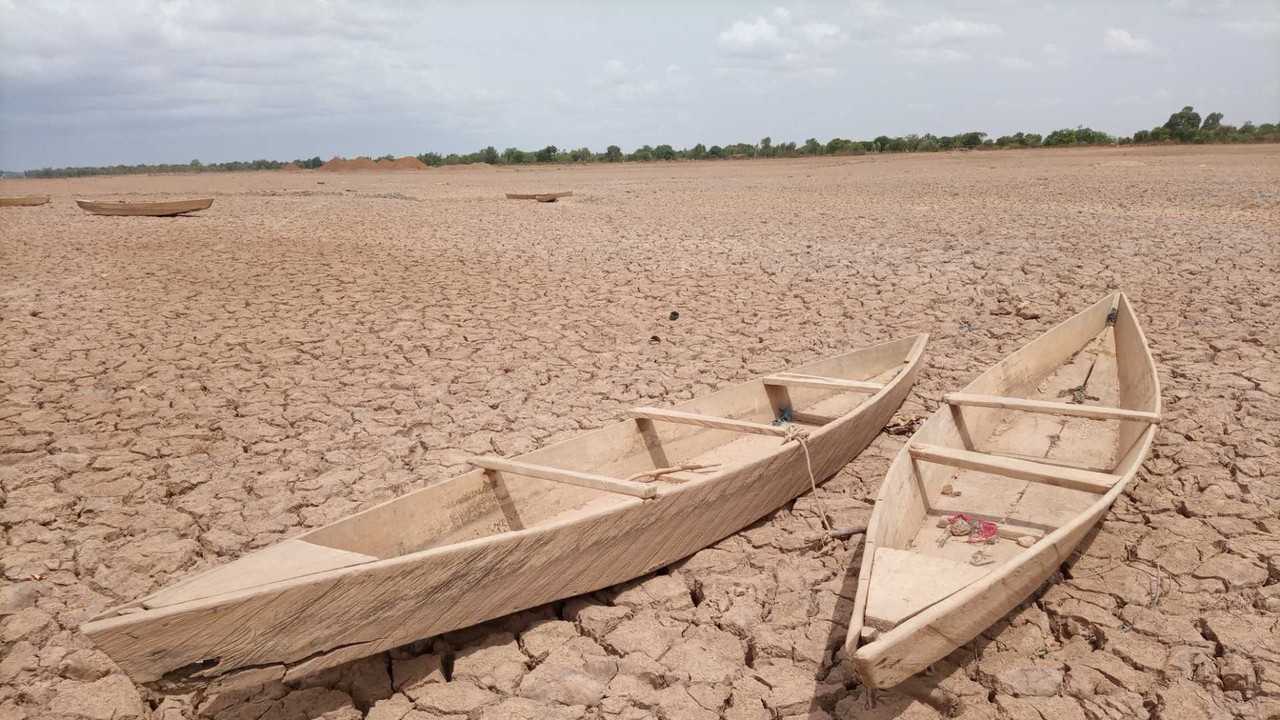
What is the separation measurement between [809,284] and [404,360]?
4516 millimetres

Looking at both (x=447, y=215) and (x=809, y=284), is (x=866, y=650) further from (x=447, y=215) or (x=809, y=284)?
(x=447, y=215)

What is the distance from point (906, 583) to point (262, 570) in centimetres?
200

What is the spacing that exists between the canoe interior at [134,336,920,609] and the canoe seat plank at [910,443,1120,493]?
756mm

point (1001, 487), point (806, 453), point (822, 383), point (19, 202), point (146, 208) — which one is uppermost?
point (19, 202)

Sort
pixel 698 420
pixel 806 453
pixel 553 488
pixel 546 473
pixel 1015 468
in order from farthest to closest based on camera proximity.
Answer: pixel 698 420 < pixel 806 453 < pixel 553 488 < pixel 1015 468 < pixel 546 473

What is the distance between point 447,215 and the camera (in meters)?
15.2

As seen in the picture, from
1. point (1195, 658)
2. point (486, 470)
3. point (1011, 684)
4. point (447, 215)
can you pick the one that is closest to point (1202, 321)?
point (1195, 658)

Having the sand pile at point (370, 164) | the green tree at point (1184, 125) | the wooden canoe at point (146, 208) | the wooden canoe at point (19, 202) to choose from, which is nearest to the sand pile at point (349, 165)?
the sand pile at point (370, 164)

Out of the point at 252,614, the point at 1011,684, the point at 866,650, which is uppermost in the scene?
the point at 252,614

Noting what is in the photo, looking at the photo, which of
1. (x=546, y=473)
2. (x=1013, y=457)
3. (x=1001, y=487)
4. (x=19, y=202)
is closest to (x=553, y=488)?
(x=546, y=473)

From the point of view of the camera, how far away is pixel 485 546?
2.49 m

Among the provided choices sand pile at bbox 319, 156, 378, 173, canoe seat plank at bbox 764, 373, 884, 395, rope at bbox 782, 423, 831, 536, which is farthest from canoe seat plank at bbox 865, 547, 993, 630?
sand pile at bbox 319, 156, 378, 173

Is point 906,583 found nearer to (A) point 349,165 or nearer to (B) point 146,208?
(B) point 146,208

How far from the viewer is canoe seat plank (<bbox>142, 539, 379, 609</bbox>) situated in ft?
6.96
